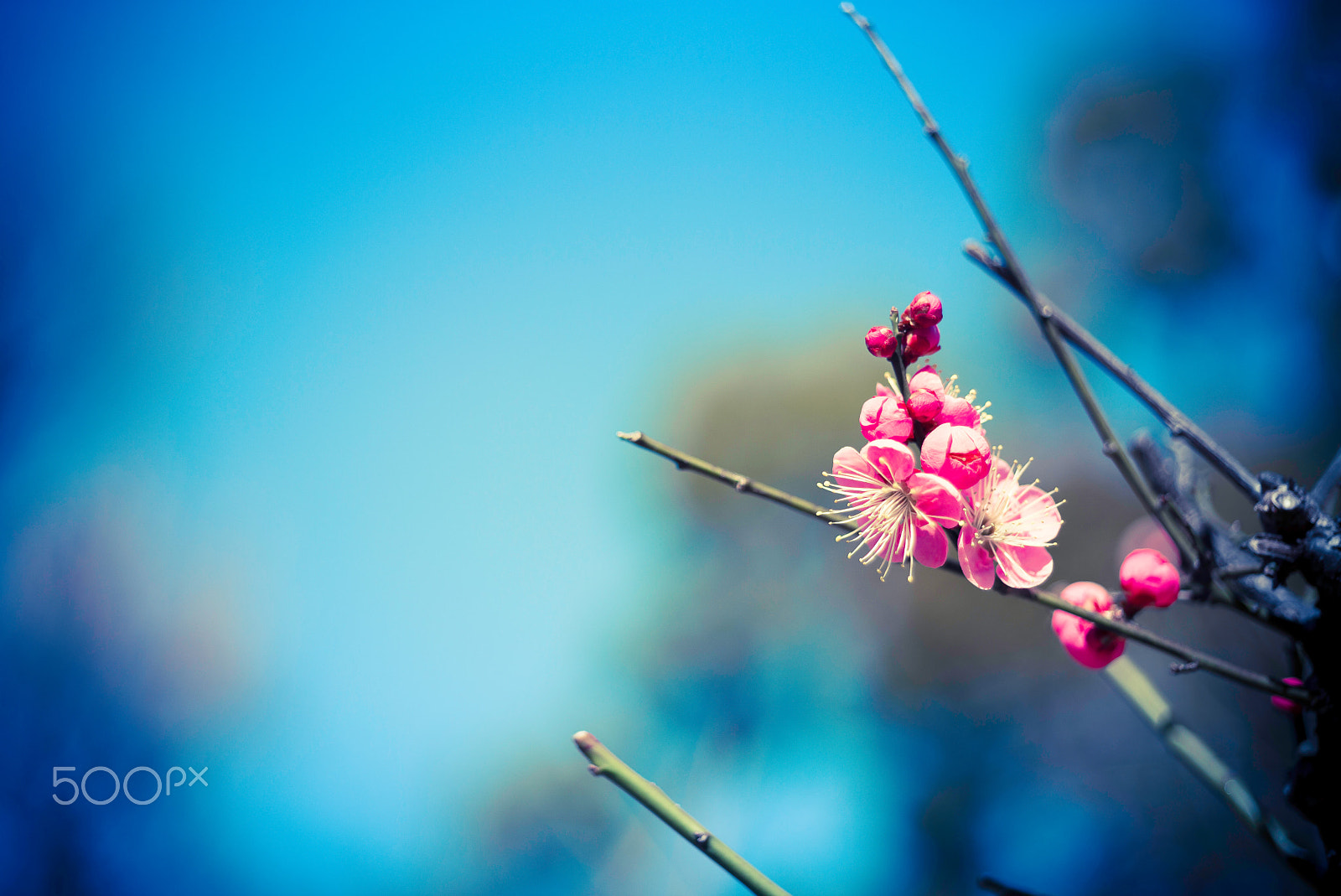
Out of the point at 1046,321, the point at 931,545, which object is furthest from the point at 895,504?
the point at 1046,321

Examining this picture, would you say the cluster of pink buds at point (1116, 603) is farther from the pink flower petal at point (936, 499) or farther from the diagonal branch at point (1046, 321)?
the pink flower petal at point (936, 499)

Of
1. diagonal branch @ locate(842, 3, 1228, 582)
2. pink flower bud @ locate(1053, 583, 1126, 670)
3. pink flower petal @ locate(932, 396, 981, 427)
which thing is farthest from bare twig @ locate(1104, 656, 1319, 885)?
pink flower petal @ locate(932, 396, 981, 427)

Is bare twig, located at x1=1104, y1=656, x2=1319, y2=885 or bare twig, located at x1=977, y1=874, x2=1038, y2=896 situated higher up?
bare twig, located at x1=1104, y1=656, x2=1319, y2=885

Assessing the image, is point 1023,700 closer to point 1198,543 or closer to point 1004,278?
point 1198,543

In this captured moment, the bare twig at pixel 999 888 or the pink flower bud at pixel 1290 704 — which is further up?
the pink flower bud at pixel 1290 704

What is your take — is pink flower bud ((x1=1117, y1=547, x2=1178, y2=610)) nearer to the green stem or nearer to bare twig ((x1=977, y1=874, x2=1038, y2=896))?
bare twig ((x1=977, y1=874, x2=1038, y2=896))

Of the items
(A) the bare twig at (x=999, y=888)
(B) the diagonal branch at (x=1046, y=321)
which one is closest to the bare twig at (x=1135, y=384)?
(B) the diagonal branch at (x=1046, y=321)
